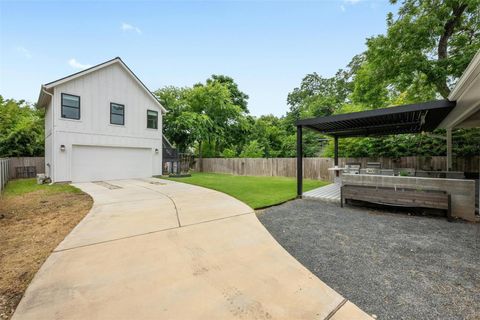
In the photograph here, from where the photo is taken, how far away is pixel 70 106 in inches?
428

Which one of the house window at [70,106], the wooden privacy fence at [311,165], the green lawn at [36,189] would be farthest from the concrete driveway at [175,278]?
the wooden privacy fence at [311,165]

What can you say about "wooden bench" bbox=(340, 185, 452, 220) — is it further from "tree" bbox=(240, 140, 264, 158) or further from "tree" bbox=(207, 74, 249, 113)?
"tree" bbox=(207, 74, 249, 113)

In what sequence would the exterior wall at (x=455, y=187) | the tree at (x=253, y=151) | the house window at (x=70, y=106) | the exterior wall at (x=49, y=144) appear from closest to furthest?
the exterior wall at (x=455, y=187) < the house window at (x=70, y=106) < the exterior wall at (x=49, y=144) < the tree at (x=253, y=151)

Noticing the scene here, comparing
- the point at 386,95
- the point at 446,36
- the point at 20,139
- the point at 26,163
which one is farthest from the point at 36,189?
the point at 446,36

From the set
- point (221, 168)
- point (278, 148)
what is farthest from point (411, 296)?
point (278, 148)

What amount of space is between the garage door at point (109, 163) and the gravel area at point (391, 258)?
1057cm

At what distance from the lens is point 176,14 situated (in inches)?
417

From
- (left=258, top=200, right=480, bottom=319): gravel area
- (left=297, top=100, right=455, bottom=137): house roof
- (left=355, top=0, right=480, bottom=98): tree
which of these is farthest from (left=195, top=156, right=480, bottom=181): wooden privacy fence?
(left=258, top=200, right=480, bottom=319): gravel area

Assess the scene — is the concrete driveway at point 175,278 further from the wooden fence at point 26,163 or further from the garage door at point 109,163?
the wooden fence at point 26,163

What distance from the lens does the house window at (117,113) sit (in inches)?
483

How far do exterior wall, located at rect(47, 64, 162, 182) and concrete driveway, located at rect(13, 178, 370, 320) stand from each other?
8.63 meters

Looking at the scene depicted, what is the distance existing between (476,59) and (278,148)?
1944 cm

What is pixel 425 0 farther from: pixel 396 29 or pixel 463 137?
pixel 463 137

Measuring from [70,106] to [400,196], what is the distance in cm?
1428
